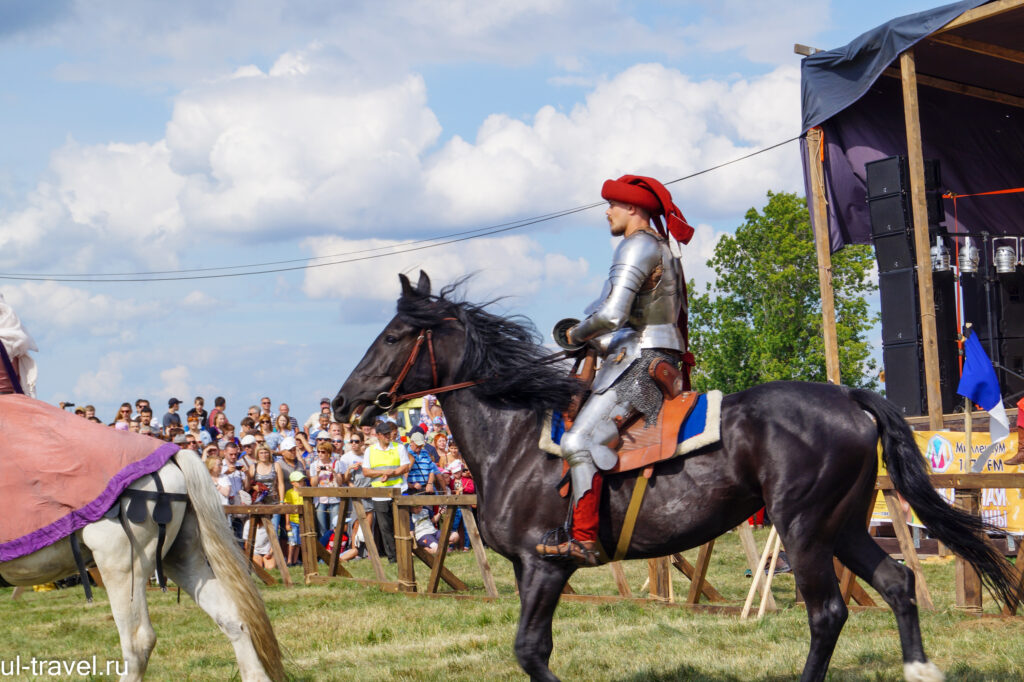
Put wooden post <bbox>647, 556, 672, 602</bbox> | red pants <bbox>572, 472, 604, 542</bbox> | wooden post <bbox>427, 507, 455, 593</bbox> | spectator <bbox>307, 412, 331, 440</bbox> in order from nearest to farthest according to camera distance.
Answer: red pants <bbox>572, 472, 604, 542</bbox> < wooden post <bbox>647, 556, 672, 602</bbox> < wooden post <bbox>427, 507, 455, 593</bbox> < spectator <bbox>307, 412, 331, 440</bbox>

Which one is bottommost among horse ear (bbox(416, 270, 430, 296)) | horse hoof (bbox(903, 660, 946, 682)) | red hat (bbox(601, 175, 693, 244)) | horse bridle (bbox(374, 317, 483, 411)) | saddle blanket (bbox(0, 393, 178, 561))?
horse hoof (bbox(903, 660, 946, 682))

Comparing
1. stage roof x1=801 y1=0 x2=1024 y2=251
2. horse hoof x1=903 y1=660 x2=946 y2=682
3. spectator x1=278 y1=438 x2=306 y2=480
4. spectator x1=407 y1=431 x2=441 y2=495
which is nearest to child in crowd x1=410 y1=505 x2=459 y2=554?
spectator x1=407 y1=431 x2=441 y2=495

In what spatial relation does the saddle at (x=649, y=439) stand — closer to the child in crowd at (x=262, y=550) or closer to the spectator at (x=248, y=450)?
the child in crowd at (x=262, y=550)

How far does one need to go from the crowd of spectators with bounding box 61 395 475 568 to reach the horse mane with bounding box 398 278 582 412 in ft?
22.9

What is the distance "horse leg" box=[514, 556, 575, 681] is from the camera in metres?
5.25

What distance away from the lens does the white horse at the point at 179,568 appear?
602 cm

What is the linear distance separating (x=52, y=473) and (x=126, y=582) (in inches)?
29.1

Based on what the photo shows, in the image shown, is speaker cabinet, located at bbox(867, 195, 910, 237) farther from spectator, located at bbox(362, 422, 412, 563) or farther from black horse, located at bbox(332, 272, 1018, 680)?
black horse, located at bbox(332, 272, 1018, 680)

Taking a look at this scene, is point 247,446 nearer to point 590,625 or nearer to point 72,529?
point 590,625

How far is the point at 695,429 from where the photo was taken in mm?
5406

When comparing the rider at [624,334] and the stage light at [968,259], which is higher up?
the stage light at [968,259]

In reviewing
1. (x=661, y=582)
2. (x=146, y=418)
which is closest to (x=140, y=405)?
(x=146, y=418)

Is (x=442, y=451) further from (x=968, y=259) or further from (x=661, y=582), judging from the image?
(x=968, y=259)

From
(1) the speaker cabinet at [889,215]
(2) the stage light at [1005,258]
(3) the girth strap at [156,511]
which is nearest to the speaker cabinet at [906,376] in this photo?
(1) the speaker cabinet at [889,215]
